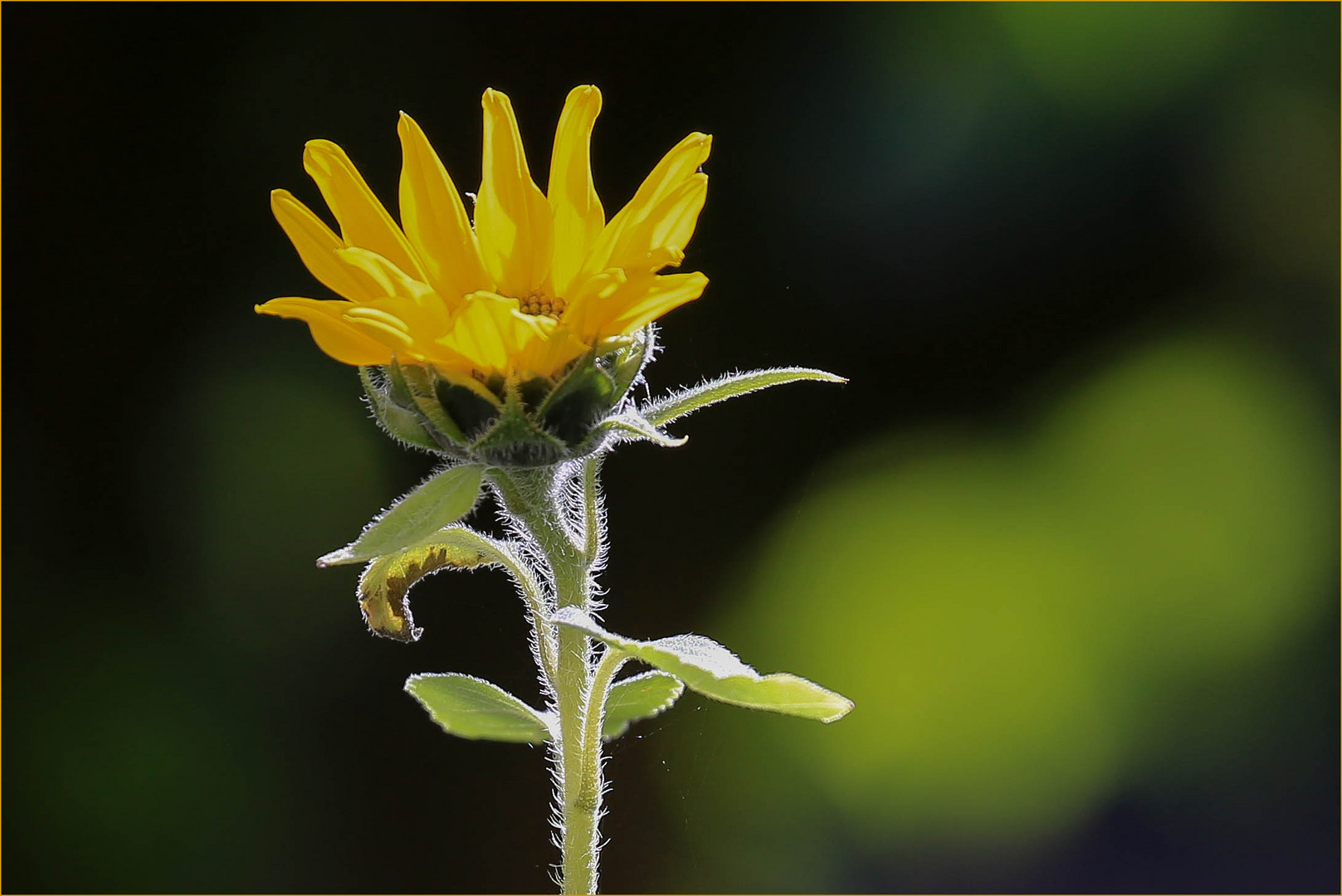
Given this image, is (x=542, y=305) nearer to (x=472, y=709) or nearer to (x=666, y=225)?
(x=666, y=225)

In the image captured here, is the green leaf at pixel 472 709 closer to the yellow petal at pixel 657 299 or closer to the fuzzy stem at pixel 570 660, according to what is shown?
the fuzzy stem at pixel 570 660

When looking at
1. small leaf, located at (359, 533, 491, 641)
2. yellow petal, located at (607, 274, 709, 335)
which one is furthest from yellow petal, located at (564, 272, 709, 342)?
small leaf, located at (359, 533, 491, 641)

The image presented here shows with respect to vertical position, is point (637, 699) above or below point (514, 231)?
below

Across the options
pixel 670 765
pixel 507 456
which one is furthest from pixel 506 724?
pixel 670 765

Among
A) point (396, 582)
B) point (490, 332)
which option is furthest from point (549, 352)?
point (396, 582)

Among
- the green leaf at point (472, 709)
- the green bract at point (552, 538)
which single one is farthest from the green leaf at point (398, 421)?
the green leaf at point (472, 709)

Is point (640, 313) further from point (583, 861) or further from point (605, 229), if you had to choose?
point (583, 861)
